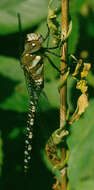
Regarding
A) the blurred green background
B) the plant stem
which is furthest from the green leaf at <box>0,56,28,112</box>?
the plant stem

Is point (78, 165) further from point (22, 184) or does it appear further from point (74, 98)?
point (22, 184)

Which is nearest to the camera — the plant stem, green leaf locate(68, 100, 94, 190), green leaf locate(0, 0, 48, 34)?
the plant stem

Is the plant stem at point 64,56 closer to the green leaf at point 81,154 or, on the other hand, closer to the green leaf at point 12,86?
the green leaf at point 81,154

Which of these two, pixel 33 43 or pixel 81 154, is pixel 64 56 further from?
pixel 81 154

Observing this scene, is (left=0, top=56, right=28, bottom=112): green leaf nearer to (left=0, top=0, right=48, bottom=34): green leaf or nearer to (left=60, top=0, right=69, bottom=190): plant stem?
(left=0, top=0, right=48, bottom=34): green leaf

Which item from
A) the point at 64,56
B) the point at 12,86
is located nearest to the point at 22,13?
the point at 12,86

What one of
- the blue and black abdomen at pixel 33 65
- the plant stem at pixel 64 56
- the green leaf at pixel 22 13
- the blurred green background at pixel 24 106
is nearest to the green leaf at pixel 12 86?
the blurred green background at pixel 24 106

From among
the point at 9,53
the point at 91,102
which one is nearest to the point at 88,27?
the point at 9,53
